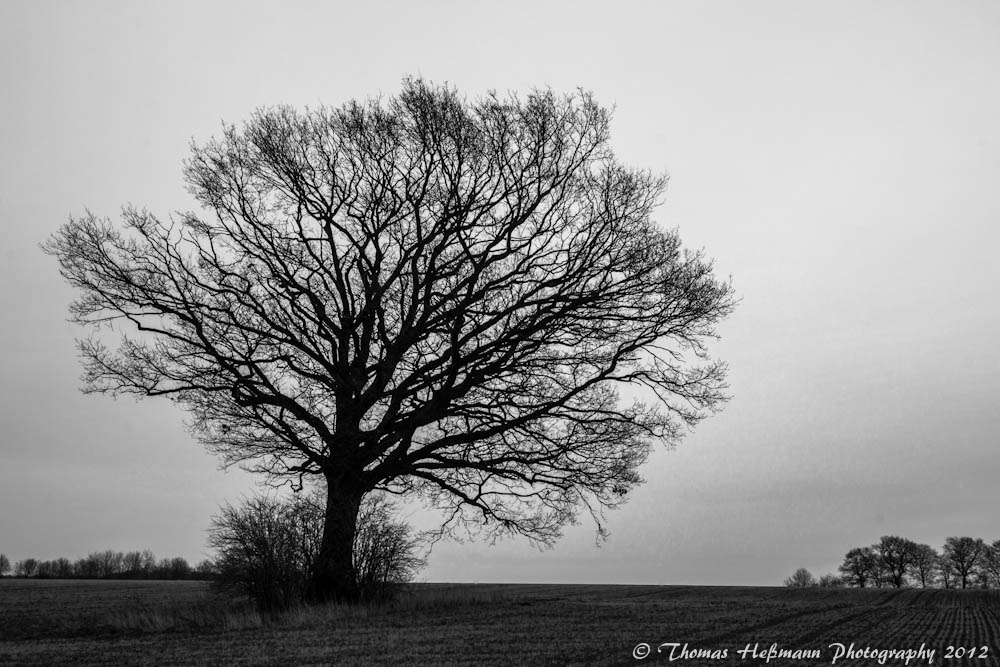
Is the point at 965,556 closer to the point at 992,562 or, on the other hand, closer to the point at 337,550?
the point at 992,562

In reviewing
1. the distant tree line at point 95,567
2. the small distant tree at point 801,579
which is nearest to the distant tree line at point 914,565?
the small distant tree at point 801,579

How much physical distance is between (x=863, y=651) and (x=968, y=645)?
6.38ft

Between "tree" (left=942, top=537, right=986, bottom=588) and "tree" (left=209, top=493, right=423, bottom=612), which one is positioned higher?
"tree" (left=209, top=493, right=423, bottom=612)

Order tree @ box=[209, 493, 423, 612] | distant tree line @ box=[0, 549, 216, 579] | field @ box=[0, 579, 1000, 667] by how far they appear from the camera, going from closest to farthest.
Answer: field @ box=[0, 579, 1000, 667], tree @ box=[209, 493, 423, 612], distant tree line @ box=[0, 549, 216, 579]

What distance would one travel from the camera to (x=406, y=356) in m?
17.3

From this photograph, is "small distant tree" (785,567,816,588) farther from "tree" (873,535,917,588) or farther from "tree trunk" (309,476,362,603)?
"tree trunk" (309,476,362,603)

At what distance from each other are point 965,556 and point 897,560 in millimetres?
6420

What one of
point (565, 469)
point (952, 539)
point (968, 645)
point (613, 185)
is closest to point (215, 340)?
point (565, 469)

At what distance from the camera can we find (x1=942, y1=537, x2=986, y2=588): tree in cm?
7681

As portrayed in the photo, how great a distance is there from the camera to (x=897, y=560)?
7862 cm

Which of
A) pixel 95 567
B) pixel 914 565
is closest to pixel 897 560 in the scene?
pixel 914 565

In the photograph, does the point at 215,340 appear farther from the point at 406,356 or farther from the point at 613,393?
the point at 613,393

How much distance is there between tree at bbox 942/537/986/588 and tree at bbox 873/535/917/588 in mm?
3684

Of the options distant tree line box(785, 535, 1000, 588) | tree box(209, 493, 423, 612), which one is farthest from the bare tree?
tree box(209, 493, 423, 612)
